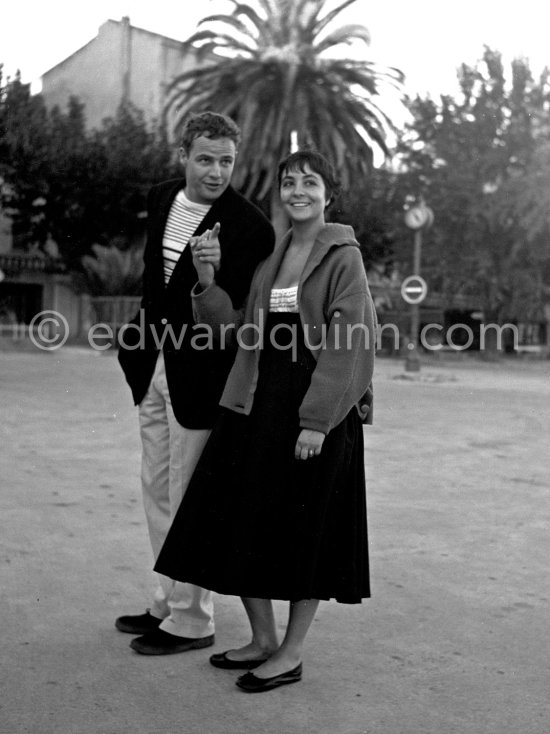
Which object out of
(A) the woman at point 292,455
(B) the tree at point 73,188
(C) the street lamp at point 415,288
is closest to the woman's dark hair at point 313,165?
(A) the woman at point 292,455

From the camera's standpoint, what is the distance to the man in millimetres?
3508

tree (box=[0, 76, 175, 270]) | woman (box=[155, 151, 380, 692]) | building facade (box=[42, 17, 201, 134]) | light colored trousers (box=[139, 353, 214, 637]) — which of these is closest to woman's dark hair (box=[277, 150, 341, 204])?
woman (box=[155, 151, 380, 692])

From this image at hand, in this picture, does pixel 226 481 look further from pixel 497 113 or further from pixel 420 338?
pixel 420 338

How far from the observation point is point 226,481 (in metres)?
3.30

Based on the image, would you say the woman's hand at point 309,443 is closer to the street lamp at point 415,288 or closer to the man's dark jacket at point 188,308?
the man's dark jacket at point 188,308

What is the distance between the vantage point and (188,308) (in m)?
3.58

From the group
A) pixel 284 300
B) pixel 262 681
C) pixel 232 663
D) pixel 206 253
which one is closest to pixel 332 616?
pixel 232 663

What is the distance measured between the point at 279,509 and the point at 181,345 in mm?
717

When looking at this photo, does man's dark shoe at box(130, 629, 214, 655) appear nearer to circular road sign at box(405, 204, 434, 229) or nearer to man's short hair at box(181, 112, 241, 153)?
man's short hair at box(181, 112, 241, 153)

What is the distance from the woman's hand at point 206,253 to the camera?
3.33 m

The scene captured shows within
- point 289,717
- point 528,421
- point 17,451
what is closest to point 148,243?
point 289,717

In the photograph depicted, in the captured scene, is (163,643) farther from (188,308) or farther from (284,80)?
(284,80)

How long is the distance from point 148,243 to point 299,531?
4.07ft

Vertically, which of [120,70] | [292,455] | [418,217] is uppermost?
[120,70]
